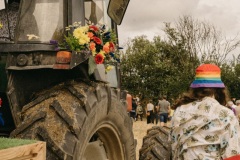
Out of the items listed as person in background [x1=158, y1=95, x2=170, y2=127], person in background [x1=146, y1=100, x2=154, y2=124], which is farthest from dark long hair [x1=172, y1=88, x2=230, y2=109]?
person in background [x1=146, y1=100, x2=154, y2=124]

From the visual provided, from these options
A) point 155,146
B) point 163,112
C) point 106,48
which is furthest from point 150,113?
point 106,48

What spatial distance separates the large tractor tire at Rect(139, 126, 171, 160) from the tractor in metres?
0.90

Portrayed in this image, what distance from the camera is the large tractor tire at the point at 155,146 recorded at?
18.9 ft

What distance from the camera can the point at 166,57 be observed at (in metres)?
40.5

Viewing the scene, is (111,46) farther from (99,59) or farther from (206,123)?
(206,123)

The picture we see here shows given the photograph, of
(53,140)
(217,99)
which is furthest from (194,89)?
(53,140)

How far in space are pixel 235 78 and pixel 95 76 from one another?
35.3 metres

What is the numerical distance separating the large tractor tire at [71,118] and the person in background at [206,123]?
0.70 meters

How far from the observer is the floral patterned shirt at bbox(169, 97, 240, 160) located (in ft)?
12.6

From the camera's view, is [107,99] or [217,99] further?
[107,99]

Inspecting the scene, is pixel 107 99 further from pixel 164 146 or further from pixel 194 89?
pixel 164 146

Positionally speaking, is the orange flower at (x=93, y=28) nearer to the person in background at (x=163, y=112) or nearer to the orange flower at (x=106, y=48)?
the orange flower at (x=106, y=48)

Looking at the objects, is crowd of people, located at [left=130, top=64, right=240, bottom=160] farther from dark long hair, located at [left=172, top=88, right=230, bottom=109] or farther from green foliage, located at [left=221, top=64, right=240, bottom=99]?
green foliage, located at [left=221, top=64, right=240, bottom=99]

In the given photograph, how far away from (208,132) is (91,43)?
48.3 inches
